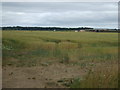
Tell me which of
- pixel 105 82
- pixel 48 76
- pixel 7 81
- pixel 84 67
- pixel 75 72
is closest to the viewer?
pixel 105 82

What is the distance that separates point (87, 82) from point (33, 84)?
1.75 meters

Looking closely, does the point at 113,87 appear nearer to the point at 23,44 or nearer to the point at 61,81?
the point at 61,81

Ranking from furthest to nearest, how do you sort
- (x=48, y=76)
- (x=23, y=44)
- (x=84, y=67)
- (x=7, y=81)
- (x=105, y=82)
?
(x=23, y=44) < (x=84, y=67) < (x=48, y=76) < (x=7, y=81) < (x=105, y=82)

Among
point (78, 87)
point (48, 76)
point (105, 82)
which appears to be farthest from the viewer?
point (48, 76)

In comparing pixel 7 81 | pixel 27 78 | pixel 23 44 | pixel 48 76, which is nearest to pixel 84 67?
pixel 48 76

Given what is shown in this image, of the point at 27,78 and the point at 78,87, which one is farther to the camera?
the point at 27,78

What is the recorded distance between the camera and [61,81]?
862cm

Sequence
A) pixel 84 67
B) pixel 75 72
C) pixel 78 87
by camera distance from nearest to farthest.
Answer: pixel 78 87 < pixel 75 72 < pixel 84 67

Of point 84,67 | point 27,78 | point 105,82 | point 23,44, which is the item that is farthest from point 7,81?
point 23,44

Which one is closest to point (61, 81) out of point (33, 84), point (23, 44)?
point (33, 84)

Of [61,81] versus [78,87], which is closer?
[78,87]

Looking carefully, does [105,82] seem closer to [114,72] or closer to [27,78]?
[114,72]

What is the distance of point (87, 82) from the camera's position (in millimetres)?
7387

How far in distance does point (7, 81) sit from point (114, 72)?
350cm
